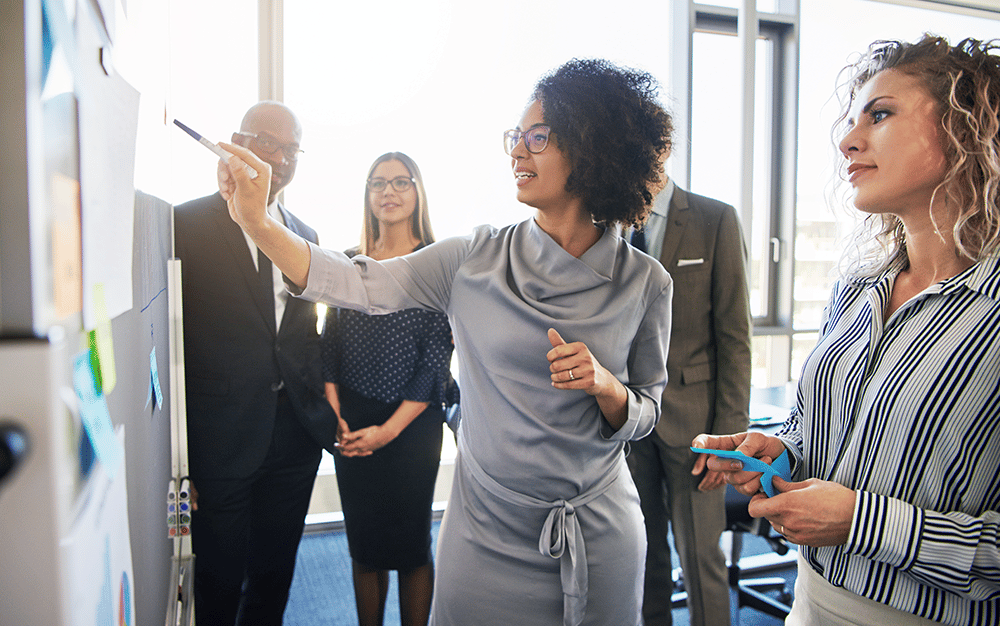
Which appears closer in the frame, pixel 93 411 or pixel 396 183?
pixel 93 411

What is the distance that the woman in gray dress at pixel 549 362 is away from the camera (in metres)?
1.20

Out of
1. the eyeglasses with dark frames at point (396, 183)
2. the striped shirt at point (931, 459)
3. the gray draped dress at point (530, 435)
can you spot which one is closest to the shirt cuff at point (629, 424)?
the gray draped dress at point (530, 435)

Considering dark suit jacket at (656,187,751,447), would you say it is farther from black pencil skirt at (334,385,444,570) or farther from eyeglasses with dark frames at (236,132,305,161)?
eyeglasses with dark frames at (236,132,305,161)

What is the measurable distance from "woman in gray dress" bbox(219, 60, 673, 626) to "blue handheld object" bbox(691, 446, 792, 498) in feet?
0.82

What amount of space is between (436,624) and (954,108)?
130 cm

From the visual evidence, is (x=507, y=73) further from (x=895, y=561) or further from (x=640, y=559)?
(x=895, y=561)

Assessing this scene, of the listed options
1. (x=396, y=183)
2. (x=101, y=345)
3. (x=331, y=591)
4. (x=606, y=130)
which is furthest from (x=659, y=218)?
(x=331, y=591)

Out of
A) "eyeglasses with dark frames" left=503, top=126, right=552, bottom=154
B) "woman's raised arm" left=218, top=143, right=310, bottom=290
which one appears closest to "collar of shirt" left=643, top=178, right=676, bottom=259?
"eyeglasses with dark frames" left=503, top=126, right=552, bottom=154

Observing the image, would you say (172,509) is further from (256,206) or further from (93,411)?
(93,411)

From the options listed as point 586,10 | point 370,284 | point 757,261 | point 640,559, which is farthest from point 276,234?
point 757,261

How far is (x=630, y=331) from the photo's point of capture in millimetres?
1295

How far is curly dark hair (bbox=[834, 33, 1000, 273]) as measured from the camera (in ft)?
3.00

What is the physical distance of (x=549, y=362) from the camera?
123cm

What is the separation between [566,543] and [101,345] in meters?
0.93
